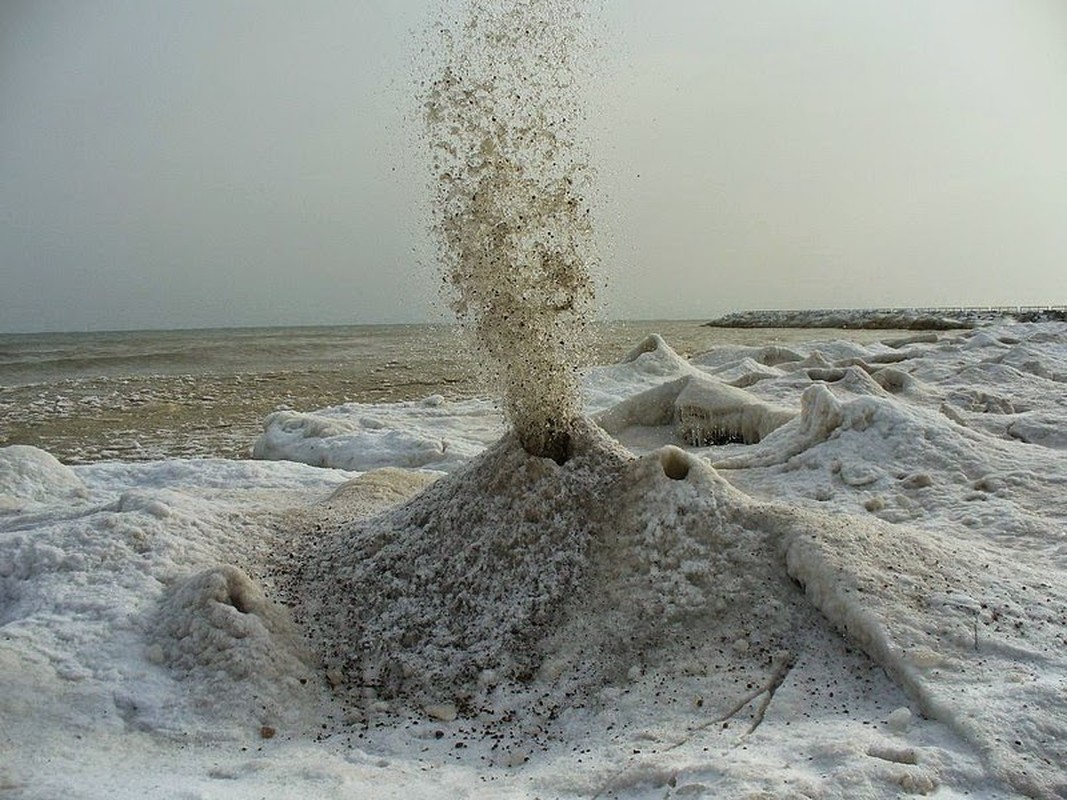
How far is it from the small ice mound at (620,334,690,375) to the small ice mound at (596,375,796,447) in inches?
169

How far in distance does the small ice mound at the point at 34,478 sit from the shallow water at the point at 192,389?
8.31 ft

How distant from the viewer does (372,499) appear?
194 inches

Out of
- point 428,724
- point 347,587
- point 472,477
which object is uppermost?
point 472,477

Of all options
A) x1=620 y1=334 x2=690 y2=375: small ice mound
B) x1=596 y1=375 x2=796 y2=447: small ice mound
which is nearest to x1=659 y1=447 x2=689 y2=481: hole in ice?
x1=596 y1=375 x2=796 y2=447: small ice mound

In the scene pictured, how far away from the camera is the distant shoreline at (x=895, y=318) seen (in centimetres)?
3266

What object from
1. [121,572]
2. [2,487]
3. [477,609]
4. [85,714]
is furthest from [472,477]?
[2,487]

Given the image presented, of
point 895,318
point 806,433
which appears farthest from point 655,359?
point 895,318

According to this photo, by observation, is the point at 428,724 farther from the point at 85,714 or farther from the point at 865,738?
the point at 865,738

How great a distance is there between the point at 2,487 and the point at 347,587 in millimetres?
3008

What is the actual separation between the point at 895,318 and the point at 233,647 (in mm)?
39891

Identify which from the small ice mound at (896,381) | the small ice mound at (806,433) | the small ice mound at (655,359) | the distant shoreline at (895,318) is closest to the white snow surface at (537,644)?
the small ice mound at (806,433)

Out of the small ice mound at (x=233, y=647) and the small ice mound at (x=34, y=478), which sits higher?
the small ice mound at (x=34, y=478)

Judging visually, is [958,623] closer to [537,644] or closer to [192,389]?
[537,644]

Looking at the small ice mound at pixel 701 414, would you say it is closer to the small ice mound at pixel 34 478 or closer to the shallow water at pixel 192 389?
the shallow water at pixel 192 389
